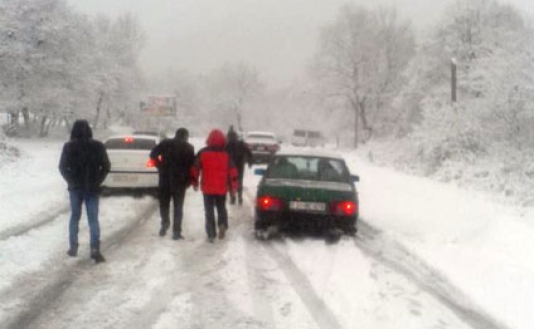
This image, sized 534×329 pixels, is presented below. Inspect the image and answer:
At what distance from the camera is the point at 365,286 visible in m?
6.80

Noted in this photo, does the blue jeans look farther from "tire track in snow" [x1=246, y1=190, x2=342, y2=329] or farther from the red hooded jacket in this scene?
"tire track in snow" [x1=246, y1=190, x2=342, y2=329]

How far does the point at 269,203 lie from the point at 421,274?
2.79m

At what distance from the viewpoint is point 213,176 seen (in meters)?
9.56

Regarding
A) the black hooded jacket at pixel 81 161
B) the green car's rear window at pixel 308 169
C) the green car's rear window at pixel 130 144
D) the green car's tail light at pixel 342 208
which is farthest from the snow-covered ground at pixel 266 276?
the green car's rear window at pixel 130 144

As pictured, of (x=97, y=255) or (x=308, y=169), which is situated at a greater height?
(x=308, y=169)

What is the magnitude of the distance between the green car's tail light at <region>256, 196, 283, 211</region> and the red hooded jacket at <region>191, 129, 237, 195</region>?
69 cm

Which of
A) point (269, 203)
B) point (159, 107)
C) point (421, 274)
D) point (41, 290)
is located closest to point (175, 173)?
point (269, 203)

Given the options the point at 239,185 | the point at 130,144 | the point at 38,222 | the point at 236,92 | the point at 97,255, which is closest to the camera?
the point at 97,255

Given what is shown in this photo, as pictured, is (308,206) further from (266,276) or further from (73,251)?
(73,251)

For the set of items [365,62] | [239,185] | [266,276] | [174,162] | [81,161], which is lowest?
[266,276]

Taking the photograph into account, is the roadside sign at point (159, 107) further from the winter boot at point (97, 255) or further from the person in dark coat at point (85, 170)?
the winter boot at point (97, 255)

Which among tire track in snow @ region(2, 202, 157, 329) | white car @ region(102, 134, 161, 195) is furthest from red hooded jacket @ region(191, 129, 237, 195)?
white car @ region(102, 134, 161, 195)

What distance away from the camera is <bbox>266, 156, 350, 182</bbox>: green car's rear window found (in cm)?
1025

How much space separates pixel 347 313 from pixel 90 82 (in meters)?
41.8
